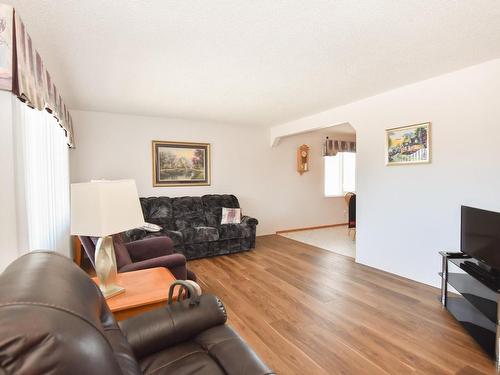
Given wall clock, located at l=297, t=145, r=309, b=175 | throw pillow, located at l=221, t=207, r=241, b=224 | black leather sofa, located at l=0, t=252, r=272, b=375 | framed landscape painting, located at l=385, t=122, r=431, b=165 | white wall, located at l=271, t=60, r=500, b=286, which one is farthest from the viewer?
wall clock, located at l=297, t=145, r=309, b=175

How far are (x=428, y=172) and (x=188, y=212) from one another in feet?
11.7

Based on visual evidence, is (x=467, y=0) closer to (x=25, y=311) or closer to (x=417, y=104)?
(x=417, y=104)

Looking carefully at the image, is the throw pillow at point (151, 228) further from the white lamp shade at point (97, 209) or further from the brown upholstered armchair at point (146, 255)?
the white lamp shade at point (97, 209)

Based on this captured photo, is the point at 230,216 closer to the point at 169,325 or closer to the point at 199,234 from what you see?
the point at 199,234

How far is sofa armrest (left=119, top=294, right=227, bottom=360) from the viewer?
1.29 meters

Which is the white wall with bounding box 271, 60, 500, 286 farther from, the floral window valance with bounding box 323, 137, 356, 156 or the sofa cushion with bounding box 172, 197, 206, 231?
the sofa cushion with bounding box 172, 197, 206, 231

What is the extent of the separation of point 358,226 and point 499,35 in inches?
101

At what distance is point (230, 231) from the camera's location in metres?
4.53

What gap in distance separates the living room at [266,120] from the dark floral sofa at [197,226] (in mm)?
26

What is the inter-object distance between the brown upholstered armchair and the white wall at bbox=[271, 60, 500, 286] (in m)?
2.53

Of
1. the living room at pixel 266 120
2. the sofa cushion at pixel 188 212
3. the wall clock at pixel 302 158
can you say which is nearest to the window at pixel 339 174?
the wall clock at pixel 302 158

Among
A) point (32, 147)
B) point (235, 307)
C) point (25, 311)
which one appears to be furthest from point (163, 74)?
point (25, 311)

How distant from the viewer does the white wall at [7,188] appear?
4.71ft

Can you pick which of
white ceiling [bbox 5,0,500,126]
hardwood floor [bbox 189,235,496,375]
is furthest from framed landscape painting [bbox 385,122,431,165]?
hardwood floor [bbox 189,235,496,375]
